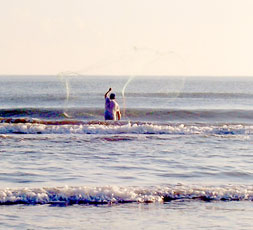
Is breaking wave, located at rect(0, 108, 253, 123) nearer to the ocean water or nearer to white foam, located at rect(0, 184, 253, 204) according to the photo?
the ocean water

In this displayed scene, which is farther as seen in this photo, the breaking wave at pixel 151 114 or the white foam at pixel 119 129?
the breaking wave at pixel 151 114

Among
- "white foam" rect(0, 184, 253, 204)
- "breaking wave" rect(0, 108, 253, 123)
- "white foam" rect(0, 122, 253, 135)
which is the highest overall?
"breaking wave" rect(0, 108, 253, 123)

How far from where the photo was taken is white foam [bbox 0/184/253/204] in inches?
445

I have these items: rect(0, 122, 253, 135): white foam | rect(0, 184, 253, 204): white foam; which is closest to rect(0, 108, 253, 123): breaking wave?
rect(0, 122, 253, 135): white foam

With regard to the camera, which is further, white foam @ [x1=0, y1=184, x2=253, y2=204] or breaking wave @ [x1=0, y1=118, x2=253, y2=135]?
breaking wave @ [x1=0, y1=118, x2=253, y2=135]

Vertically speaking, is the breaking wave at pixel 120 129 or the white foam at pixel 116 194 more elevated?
the breaking wave at pixel 120 129

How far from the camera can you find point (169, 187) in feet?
→ 40.2

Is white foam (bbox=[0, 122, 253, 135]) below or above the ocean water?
above

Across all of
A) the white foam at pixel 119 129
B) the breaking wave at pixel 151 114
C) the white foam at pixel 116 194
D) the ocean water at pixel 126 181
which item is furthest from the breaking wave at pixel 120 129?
the white foam at pixel 116 194

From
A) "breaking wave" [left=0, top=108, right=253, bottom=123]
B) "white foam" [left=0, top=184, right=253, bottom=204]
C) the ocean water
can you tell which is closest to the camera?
the ocean water

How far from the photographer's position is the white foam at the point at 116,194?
37.1 feet

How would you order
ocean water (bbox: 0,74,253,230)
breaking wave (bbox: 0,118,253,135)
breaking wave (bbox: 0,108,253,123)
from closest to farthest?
ocean water (bbox: 0,74,253,230) < breaking wave (bbox: 0,118,253,135) < breaking wave (bbox: 0,108,253,123)

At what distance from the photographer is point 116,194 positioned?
11586 mm

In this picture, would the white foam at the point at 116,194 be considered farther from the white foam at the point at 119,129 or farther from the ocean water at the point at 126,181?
the white foam at the point at 119,129
